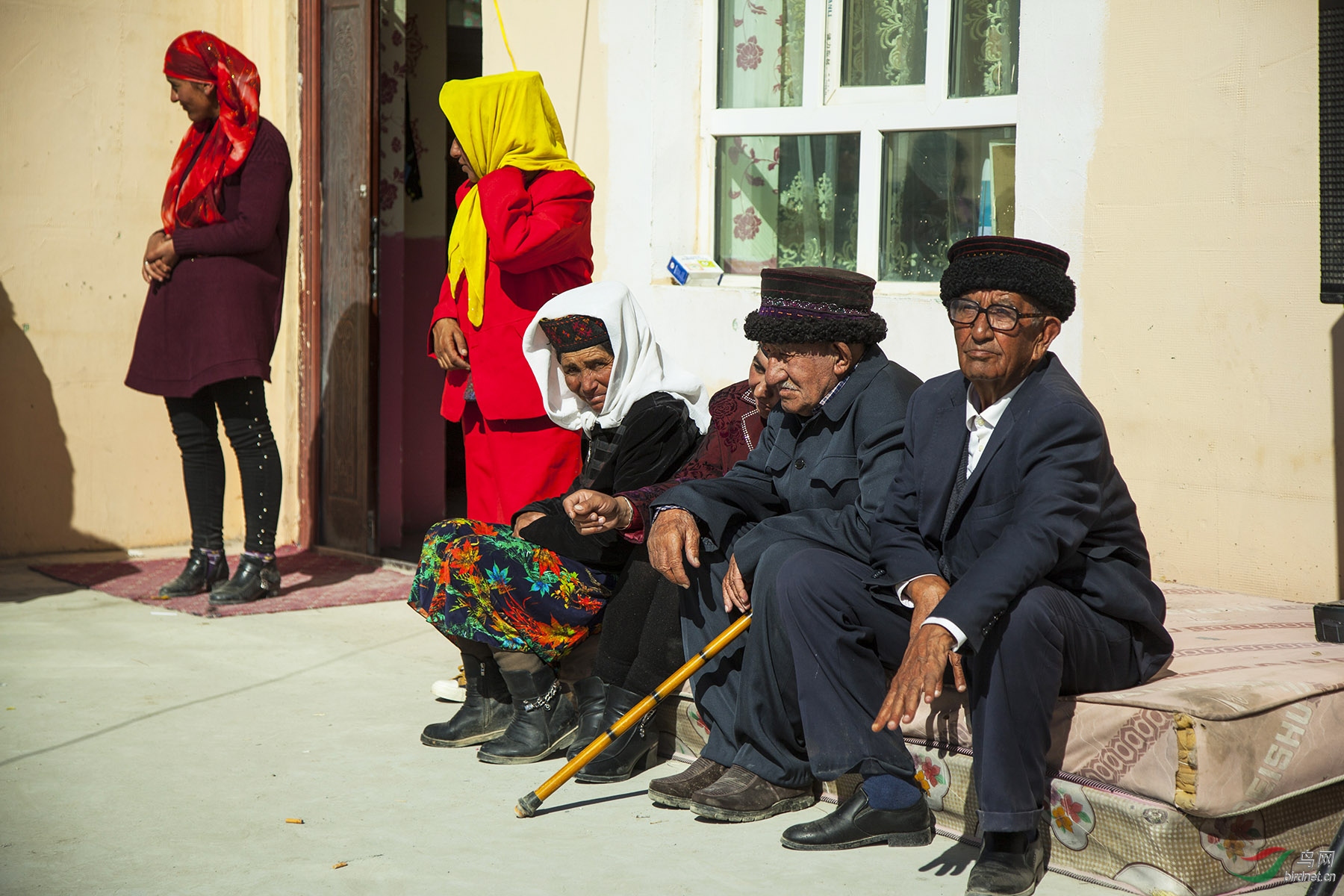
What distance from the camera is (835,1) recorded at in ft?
15.9

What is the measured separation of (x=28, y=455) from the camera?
6.11 metres

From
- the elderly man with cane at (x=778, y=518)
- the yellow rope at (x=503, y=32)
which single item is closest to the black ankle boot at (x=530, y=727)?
the elderly man with cane at (x=778, y=518)

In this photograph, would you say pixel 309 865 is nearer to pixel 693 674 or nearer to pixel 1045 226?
pixel 693 674

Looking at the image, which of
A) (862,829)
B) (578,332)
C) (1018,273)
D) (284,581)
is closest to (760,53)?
(578,332)

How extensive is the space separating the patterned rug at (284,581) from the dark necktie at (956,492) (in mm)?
2979

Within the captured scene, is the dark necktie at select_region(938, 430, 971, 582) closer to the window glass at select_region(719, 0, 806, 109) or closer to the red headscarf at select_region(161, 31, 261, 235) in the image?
the window glass at select_region(719, 0, 806, 109)

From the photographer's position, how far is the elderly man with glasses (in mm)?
2486

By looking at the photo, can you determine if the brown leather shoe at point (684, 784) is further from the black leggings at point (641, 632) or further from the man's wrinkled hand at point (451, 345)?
the man's wrinkled hand at point (451, 345)

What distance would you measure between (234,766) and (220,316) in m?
2.25

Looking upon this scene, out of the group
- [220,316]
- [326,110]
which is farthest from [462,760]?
[326,110]

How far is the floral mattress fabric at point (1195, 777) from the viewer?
2.48 m

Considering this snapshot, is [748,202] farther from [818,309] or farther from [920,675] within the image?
[920,675]

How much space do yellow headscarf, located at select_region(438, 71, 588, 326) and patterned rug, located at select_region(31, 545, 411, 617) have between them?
164cm

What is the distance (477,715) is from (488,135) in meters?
1.84
